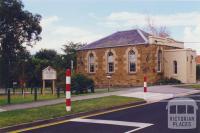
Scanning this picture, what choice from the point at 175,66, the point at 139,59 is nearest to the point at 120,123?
the point at 139,59

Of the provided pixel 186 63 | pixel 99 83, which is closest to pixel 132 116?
pixel 186 63

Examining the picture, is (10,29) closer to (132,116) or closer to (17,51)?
(17,51)

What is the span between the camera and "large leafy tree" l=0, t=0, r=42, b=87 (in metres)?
47.5

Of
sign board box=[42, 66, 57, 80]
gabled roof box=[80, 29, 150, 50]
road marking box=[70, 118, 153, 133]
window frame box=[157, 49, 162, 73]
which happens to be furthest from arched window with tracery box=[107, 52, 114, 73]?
road marking box=[70, 118, 153, 133]

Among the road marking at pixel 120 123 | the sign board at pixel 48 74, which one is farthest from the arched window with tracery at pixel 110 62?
the road marking at pixel 120 123

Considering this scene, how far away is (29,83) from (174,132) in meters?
43.7

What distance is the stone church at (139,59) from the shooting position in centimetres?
4322

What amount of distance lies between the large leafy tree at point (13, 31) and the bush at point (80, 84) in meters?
18.9

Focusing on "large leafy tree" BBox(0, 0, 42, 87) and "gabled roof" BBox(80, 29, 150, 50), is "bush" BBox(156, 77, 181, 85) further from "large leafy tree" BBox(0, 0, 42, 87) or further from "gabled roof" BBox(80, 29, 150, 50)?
"large leafy tree" BBox(0, 0, 42, 87)

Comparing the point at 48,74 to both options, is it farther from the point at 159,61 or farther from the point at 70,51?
the point at 70,51

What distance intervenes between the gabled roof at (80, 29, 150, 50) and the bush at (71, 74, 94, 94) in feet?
44.1

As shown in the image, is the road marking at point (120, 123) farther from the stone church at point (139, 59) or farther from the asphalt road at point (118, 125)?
the stone church at point (139, 59)

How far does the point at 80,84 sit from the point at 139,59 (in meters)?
14.2

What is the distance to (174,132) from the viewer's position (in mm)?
10664
